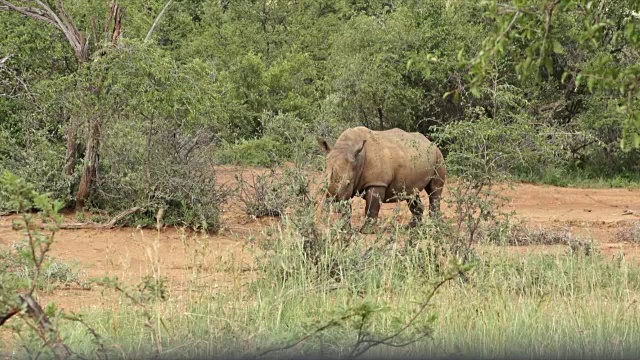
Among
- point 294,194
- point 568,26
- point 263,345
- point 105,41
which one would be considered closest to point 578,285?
point 294,194

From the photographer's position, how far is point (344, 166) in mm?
14578

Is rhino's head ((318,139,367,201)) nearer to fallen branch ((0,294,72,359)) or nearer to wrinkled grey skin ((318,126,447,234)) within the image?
wrinkled grey skin ((318,126,447,234))

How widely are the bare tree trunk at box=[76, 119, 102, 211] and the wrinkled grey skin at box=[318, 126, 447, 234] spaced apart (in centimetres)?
314

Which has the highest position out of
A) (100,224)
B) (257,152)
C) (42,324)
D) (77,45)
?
Answer: (77,45)

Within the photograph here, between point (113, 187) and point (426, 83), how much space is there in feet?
32.3

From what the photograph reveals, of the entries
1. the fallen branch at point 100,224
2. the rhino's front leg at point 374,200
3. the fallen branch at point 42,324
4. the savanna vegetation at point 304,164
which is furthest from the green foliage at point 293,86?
the fallen branch at point 42,324

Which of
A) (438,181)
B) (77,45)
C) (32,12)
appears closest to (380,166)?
(438,181)

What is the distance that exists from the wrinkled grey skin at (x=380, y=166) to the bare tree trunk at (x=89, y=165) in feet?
10.3

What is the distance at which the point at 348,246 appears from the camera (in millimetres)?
9906

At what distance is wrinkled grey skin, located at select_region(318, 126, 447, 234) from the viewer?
14586mm

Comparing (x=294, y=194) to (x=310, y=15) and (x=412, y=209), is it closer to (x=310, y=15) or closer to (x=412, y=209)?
(x=412, y=209)

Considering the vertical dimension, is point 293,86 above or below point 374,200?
above

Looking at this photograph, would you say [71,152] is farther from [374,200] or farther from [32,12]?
[374,200]

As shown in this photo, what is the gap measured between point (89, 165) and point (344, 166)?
3.54 meters
